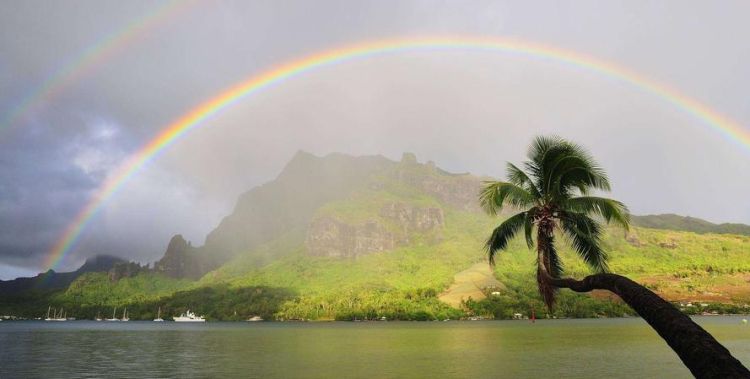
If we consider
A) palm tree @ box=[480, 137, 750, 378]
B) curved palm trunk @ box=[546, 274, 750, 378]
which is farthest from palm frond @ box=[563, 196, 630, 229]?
curved palm trunk @ box=[546, 274, 750, 378]

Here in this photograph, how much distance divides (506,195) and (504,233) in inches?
77.2

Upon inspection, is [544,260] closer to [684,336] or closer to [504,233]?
[504,233]

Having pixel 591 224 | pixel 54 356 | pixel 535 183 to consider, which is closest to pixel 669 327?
pixel 591 224

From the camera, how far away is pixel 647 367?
5538 cm

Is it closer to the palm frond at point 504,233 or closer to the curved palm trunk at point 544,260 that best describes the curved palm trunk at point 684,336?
the curved palm trunk at point 544,260

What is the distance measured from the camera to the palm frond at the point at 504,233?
2277 centimetres

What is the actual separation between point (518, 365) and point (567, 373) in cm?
772

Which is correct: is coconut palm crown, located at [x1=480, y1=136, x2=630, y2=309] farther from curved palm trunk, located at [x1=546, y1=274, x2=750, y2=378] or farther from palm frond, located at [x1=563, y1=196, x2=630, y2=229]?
curved palm trunk, located at [x1=546, y1=274, x2=750, y2=378]

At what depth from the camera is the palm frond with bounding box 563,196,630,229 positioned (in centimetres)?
2162

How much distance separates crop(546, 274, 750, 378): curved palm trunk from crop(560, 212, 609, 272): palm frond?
881 centimetres

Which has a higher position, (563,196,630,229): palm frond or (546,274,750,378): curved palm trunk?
(563,196,630,229): palm frond

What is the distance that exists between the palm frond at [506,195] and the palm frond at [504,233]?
93 centimetres

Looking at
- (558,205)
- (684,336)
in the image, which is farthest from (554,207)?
(684,336)

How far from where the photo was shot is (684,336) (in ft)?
33.0
